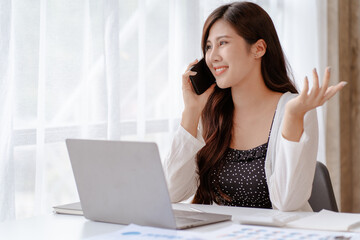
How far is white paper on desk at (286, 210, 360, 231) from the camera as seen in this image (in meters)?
1.14

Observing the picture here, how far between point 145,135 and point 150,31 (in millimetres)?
454

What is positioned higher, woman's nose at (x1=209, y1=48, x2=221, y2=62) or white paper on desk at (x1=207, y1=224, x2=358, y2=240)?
woman's nose at (x1=209, y1=48, x2=221, y2=62)

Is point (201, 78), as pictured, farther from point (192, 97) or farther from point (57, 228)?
point (57, 228)

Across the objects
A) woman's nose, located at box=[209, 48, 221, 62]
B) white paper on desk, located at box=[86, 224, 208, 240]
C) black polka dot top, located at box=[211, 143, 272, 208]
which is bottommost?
white paper on desk, located at box=[86, 224, 208, 240]

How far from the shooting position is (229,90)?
1.94 metres

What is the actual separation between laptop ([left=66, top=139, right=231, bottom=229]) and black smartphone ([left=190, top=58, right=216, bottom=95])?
687 mm

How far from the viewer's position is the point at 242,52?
5.87 ft

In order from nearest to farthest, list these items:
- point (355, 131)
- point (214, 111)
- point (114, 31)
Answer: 1. point (214, 111)
2. point (114, 31)
3. point (355, 131)

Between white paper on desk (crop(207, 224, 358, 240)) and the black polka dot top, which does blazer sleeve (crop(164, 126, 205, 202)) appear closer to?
the black polka dot top

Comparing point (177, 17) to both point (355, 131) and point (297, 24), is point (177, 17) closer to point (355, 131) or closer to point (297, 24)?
point (297, 24)

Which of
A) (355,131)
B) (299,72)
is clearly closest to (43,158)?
(299,72)

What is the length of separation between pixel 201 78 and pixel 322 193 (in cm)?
57

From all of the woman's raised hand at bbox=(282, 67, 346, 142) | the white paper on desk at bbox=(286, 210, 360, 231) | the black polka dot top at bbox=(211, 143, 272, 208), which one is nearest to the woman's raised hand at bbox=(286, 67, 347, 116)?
the woman's raised hand at bbox=(282, 67, 346, 142)


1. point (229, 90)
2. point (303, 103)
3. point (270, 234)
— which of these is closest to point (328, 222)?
point (270, 234)
